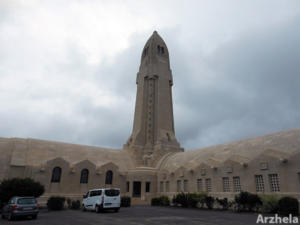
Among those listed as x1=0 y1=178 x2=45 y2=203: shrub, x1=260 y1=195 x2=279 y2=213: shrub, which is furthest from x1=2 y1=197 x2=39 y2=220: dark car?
x1=260 y1=195 x2=279 y2=213: shrub

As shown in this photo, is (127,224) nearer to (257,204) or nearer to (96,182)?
(257,204)

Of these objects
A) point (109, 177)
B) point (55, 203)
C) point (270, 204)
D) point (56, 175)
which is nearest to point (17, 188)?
point (55, 203)

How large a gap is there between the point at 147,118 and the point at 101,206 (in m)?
32.0

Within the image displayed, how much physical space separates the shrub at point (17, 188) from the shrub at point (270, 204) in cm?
2345

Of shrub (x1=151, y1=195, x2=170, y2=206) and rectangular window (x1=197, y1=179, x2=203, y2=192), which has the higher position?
rectangular window (x1=197, y1=179, x2=203, y2=192)

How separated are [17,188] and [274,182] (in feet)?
90.0

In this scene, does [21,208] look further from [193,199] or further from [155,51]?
[155,51]

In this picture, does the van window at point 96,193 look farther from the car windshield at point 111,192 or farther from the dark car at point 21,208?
the dark car at point 21,208

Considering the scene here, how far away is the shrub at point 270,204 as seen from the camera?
19.2 metres

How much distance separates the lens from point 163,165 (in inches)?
1724

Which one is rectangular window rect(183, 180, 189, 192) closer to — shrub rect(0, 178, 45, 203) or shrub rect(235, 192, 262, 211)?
shrub rect(235, 192, 262, 211)

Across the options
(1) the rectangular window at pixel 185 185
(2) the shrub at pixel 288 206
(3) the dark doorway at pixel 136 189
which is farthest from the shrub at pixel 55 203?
Result: (2) the shrub at pixel 288 206

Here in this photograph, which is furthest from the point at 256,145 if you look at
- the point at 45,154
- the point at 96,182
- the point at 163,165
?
the point at 45,154

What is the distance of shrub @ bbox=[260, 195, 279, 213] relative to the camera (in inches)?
755
